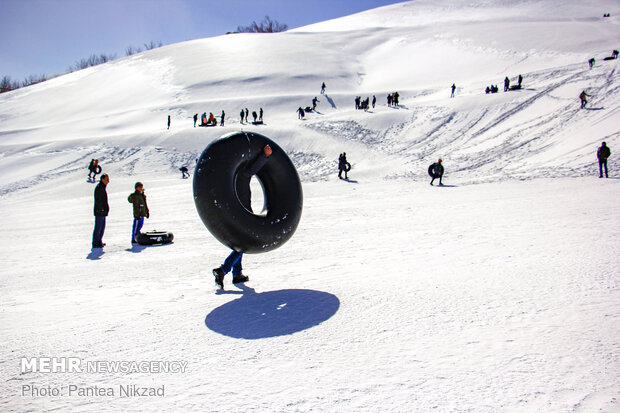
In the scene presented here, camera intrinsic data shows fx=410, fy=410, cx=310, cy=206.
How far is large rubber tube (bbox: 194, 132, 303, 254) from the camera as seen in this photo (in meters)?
4.78

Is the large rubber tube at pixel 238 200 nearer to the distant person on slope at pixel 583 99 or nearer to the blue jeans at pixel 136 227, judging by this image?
the blue jeans at pixel 136 227

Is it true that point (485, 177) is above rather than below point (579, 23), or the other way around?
below

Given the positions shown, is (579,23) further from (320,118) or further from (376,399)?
(376,399)

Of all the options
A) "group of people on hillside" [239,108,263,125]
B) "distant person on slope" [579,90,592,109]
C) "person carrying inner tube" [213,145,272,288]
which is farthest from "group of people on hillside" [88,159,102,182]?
"distant person on slope" [579,90,592,109]

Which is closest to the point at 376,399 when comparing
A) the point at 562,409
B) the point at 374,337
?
the point at 374,337

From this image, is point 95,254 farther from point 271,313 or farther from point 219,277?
point 271,313

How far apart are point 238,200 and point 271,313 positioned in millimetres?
1431

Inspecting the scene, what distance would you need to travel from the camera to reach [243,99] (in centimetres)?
4056

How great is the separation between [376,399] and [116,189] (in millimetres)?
20324

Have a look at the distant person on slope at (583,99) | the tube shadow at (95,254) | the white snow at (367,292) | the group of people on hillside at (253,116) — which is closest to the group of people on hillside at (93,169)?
the white snow at (367,292)

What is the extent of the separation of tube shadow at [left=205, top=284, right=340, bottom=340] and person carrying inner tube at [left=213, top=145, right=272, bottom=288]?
0.39 meters

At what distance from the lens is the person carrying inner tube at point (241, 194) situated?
517 centimetres

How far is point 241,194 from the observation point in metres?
A: 5.29

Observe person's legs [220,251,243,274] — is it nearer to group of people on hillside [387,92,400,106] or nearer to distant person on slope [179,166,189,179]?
distant person on slope [179,166,189,179]
